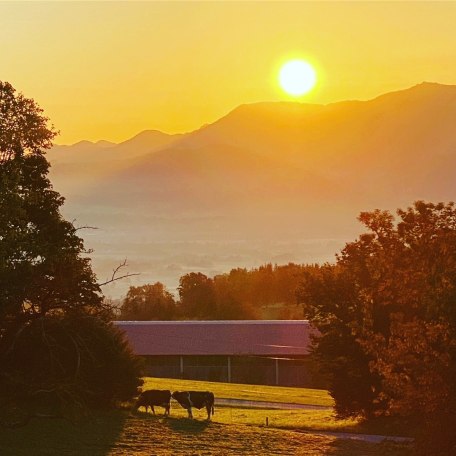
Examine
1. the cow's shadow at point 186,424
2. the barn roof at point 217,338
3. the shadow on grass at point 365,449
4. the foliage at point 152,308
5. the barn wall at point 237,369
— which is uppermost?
the foliage at point 152,308

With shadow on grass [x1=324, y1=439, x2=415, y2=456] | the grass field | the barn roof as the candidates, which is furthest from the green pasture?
shadow on grass [x1=324, y1=439, x2=415, y2=456]

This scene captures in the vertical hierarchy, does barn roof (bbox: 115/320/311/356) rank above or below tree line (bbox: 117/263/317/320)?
below

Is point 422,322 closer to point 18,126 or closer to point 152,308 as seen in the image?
point 18,126

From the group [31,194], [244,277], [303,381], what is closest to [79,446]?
[31,194]

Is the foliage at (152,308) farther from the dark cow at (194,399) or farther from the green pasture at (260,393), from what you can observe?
the dark cow at (194,399)

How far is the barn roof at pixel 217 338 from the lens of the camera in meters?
98.6

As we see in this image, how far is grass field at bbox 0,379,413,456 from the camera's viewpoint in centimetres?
3325

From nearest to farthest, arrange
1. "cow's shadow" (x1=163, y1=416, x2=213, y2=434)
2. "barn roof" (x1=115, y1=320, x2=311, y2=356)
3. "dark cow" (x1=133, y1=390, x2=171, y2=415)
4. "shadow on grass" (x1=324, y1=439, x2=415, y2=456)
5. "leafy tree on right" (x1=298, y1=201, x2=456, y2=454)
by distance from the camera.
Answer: "leafy tree on right" (x1=298, y1=201, x2=456, y2=454), "shadow on grass" (x1=324, y1=439, x2=415, y2=456), "cow's shadow" (x1=163, y1=416, x2=213, y2=434), "dark cow" (x1=133, y1=390, x2=171, y2=415), "barn roof" (x1=115, y1=320, x2=311, y2=356)

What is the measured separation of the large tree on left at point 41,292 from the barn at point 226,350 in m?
54.7

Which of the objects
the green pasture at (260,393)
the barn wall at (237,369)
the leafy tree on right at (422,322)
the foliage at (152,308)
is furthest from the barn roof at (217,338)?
the leafy tree on right at (422,322)

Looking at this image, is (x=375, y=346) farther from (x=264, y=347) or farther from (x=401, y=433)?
(x=264, y=347)

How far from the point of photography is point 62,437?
34.7 meters

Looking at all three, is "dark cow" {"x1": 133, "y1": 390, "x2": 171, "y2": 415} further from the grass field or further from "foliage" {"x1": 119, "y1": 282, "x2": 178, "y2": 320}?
"foliage" {"x1": 119, "y1": 282, "x2": 178, "y2": 320}

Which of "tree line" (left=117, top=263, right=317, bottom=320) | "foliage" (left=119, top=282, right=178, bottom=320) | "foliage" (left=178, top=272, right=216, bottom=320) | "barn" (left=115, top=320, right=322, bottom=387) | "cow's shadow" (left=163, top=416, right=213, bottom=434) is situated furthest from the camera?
"foliage" (left=178, top=272, right=216, bottom=320)
